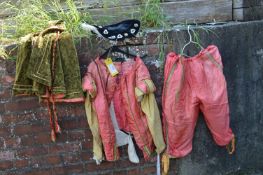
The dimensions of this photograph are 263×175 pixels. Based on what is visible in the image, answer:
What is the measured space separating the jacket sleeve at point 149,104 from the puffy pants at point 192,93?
81mm

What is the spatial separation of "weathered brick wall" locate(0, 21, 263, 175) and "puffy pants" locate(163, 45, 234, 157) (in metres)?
0.14

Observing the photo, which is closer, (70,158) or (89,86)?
(89,86)

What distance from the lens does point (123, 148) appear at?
344cm

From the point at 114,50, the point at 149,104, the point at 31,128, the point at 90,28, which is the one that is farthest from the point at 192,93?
the point at 31,128

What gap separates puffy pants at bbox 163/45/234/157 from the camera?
10.7 feet

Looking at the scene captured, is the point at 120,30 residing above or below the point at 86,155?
above

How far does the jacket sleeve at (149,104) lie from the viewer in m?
3.20

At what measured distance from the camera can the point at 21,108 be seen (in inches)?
133

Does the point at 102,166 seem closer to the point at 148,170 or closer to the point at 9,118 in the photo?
the point at 148,170

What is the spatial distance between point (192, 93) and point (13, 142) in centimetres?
156

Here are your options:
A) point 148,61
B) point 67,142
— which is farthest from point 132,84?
point 67,142

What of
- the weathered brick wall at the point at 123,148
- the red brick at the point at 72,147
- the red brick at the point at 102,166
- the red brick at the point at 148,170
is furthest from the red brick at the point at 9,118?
the red brick at the point at 148,170

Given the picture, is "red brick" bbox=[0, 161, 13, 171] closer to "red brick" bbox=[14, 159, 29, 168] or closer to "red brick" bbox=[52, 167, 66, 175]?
"red brick" bbox=[14, 159, 29, 168]

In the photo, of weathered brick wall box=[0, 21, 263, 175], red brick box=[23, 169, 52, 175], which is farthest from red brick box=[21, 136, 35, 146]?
red brick box=[23, 169, 52, 175]
